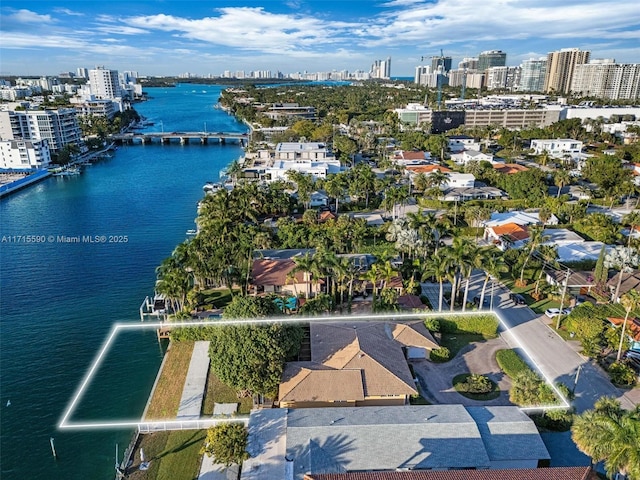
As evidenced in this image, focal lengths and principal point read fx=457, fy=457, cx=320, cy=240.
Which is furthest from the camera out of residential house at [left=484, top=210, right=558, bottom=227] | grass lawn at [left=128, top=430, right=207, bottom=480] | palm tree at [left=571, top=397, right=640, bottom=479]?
residential house at [left=484, top=210, right=558, bottom=227]

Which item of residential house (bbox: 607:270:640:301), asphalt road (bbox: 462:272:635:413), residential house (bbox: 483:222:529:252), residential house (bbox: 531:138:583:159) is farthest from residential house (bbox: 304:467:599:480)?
residential house (bbox: 531:138:583:159)

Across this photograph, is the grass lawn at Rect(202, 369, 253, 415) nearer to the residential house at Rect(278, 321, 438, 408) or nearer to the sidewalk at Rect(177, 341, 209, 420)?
the sidewalk at Rect(177, 341, 209, 420)

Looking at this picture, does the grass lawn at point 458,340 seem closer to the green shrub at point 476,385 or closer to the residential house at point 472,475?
the green shrub at point 476,385

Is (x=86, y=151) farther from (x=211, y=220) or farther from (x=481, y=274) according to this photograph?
(x=481, y=274)

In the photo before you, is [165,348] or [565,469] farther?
[165,348]

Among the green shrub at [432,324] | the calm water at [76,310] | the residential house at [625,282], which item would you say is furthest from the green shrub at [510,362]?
the calm water at [76,310]

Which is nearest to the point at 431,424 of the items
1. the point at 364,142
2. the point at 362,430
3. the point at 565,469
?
the point at 362,430
